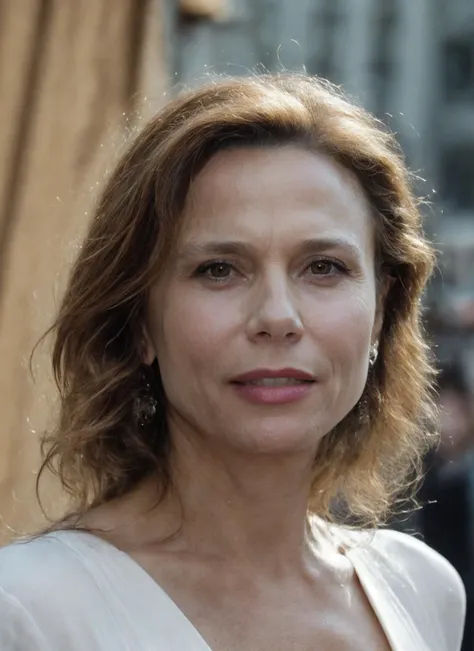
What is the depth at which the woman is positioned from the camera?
6.57 feet

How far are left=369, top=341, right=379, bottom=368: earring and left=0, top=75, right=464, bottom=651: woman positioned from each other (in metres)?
0.11

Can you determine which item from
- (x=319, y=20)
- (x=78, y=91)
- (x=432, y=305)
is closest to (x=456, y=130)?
(x=319, y=20)

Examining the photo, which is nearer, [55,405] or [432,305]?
[55,405]

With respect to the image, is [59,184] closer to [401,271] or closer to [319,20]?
[401,271]

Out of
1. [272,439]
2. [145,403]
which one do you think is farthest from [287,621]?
[145,403]

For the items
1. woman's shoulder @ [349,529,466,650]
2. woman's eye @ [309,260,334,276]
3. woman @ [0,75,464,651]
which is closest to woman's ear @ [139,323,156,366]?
woman @ [0,75,464,651]

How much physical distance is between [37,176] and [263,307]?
845 mm

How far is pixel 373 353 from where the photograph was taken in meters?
2.48

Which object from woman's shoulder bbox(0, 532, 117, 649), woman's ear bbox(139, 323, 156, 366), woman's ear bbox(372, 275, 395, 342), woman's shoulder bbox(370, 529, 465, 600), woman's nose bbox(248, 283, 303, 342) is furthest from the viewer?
woman's shoulder bbox(370, 529, 465, 600)

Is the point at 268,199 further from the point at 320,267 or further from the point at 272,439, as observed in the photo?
the point at 272,439

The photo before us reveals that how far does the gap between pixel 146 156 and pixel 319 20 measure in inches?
760

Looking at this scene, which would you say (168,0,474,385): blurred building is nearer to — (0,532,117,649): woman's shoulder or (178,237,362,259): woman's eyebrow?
(178,237,362,259): woman's eyebrow

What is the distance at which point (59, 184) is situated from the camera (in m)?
2.67

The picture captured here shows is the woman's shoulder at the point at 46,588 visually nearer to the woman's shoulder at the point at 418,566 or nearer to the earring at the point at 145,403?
the earring at the point at 145,403
